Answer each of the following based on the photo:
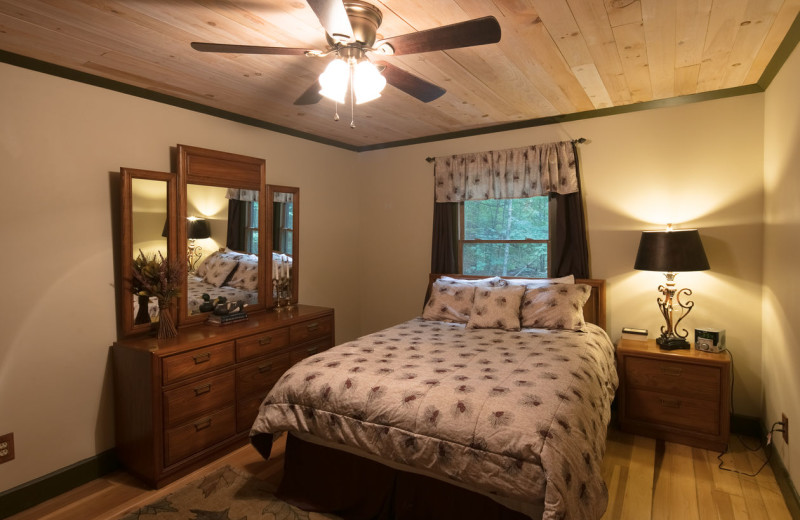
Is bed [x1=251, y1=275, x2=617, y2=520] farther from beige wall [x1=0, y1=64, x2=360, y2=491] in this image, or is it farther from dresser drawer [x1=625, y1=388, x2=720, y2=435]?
beige wall [x1=0, y1=64, x2=360, y2=491]

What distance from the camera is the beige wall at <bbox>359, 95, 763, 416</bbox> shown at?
290 cm

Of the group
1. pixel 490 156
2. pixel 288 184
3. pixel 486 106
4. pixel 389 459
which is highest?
pixel 486 106

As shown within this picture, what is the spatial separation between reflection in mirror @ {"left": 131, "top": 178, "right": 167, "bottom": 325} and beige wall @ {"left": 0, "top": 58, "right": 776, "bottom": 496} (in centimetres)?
14

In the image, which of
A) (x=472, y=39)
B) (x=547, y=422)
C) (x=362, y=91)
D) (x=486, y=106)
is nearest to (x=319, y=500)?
(x=547, y=422)

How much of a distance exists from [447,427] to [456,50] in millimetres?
1820

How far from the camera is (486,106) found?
3168 mm

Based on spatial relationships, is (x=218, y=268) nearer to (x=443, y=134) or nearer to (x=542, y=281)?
(x=443, y=134)

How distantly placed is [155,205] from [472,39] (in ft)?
7.31

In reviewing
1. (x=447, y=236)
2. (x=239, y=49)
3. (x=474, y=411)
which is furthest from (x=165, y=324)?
(x=447, y=236)

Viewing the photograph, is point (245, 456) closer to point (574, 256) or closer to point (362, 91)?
point (362, 91)

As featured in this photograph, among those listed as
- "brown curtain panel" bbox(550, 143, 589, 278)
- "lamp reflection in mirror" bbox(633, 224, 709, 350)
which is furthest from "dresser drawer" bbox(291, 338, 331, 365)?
"lamp reflection in mirror" bbox(633, 224, 709, 350)

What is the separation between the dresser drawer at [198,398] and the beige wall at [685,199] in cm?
284

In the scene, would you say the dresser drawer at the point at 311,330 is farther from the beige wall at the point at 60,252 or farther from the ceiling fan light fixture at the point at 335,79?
the ceiling fan light fixture at the point at 335,79

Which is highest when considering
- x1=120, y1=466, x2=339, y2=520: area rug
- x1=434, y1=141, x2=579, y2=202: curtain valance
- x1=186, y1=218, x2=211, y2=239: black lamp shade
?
x1=434, y1=141, x2=579, y2=202: curtain valance
